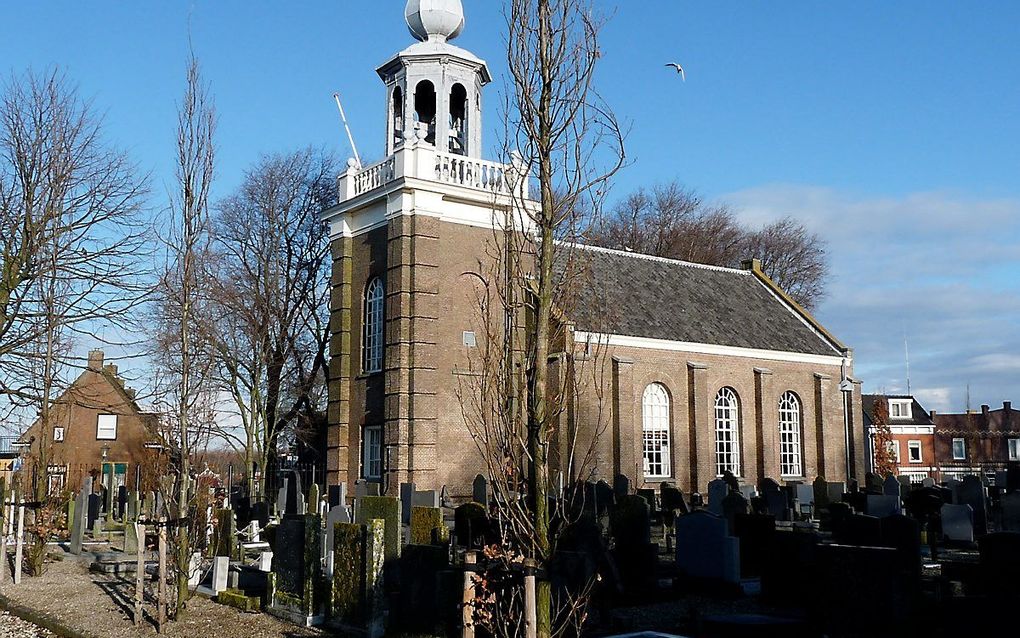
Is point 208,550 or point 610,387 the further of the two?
point 610,387

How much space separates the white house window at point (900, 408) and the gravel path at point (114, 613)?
5675 centimetres

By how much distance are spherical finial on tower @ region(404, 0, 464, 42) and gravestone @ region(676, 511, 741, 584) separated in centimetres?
1952

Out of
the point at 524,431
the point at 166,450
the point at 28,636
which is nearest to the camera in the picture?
the point at 524,431

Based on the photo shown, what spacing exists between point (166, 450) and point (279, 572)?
243 cm

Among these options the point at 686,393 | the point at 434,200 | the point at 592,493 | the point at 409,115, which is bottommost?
the point at 592,493

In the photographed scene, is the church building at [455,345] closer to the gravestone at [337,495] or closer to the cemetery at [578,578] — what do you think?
the gravestone at [337,495]

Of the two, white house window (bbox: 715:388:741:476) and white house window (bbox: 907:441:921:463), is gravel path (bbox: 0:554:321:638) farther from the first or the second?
white house window (bbox: 907:441:921:463)

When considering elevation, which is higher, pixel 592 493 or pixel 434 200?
pixel 434 200

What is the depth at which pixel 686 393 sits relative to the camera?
3359cm

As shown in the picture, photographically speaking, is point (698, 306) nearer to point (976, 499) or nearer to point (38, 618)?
point (976, 499)

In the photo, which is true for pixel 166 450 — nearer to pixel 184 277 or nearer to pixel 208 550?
pixel 184 277

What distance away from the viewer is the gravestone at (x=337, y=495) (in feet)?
83.4

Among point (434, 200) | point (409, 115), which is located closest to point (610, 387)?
point (434, 200)

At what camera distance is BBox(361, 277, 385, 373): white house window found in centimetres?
2900
